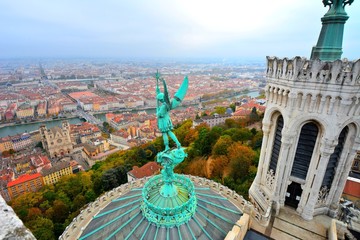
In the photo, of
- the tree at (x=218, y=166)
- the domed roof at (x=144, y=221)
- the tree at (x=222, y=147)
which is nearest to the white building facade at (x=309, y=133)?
the domed roof at (x=144, y=221)

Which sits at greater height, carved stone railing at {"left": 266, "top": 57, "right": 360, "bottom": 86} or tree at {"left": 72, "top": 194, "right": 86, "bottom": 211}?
carved stone railing at {"left": 266, "top": 57, "right": 360, "bottom": 86}

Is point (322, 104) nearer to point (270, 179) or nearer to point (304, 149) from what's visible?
point (304, 149)

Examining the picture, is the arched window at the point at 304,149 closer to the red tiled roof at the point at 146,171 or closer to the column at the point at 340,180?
the column at the point at 340,180

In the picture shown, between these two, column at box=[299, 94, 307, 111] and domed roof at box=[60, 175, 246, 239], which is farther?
column at box=[299, 94, 307, 111]

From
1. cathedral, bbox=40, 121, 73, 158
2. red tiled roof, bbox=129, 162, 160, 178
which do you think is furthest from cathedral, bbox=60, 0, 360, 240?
cathedral, bbox=40, 121, 73, 158

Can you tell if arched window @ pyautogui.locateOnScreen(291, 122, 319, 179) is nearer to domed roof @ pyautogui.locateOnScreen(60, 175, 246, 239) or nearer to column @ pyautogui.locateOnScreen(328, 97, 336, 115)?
column @ pyautogui.locateOnScreen(328, 97, 336, 115)

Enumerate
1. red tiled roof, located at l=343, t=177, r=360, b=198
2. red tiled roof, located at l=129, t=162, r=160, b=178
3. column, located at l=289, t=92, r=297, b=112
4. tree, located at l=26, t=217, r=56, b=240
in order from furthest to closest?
red tiled roof, located at l=129, t=162, r=160, b=178
tree, located at l=26, t=217, r=56, b=240
red tiled roof, located at l=343, t=177, r=360, b=198
column, located at l=289, t=92, r=297, b=112

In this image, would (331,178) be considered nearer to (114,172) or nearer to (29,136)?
(114,172)
